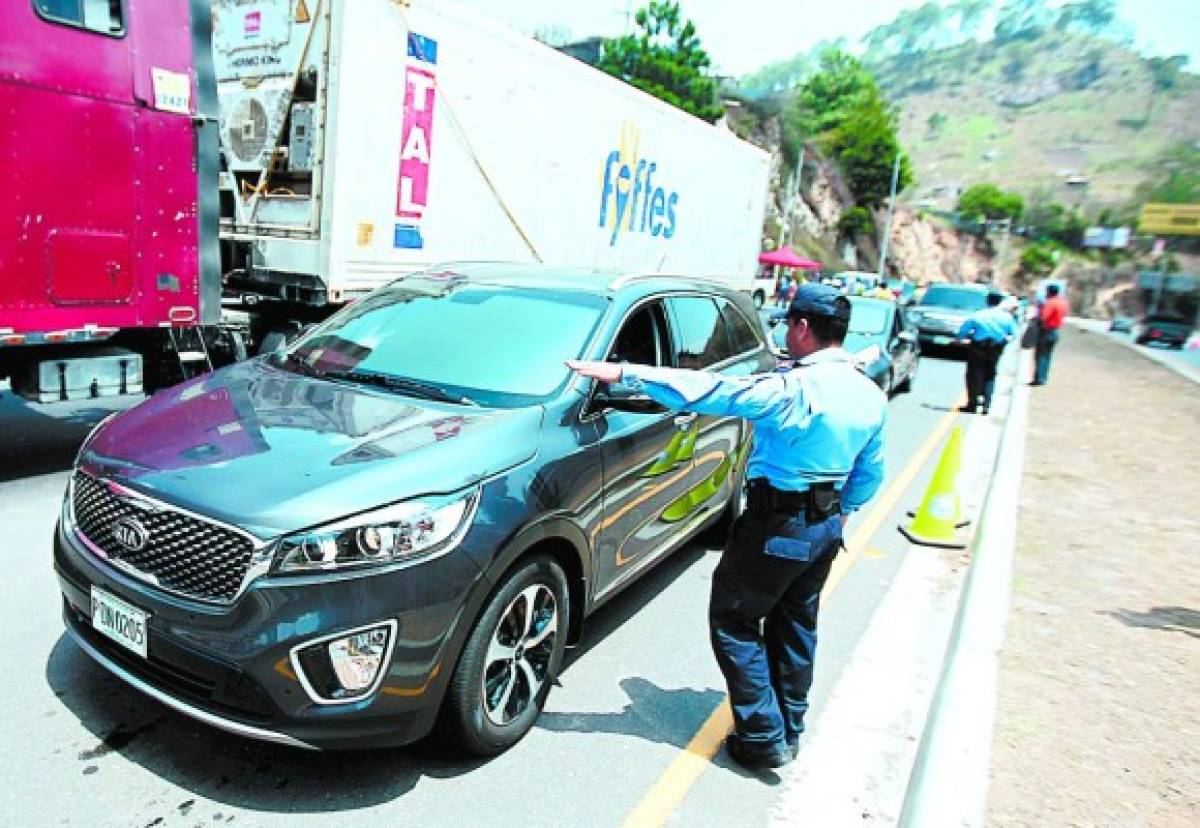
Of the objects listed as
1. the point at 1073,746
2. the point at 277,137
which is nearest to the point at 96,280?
the point at 277,137

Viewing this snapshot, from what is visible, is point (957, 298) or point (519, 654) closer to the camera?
point (519, 654)

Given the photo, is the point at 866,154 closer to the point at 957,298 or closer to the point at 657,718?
the point at 957,298

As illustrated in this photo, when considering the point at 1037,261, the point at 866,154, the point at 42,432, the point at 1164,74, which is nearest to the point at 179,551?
the point at 42,432

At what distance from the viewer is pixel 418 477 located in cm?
268

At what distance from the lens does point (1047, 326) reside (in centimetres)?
1495

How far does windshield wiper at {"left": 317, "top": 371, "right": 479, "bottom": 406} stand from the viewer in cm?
337

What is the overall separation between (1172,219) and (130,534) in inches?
4185

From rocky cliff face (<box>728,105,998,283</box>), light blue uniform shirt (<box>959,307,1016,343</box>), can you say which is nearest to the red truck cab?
light blue uniform shirt (<box>959,307,1016,343</box>)

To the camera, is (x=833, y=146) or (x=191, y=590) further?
(x=833, y=146)

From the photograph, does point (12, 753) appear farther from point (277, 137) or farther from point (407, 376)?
point (277, 137)

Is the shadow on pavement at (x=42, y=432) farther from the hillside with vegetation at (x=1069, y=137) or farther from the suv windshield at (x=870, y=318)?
the hillside with vegetation at (x=1069, y=137)

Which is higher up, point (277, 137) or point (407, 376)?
point (277, 137)

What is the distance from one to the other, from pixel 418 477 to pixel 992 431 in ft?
32.9

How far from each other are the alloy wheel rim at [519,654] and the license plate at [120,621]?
3.56 feet
